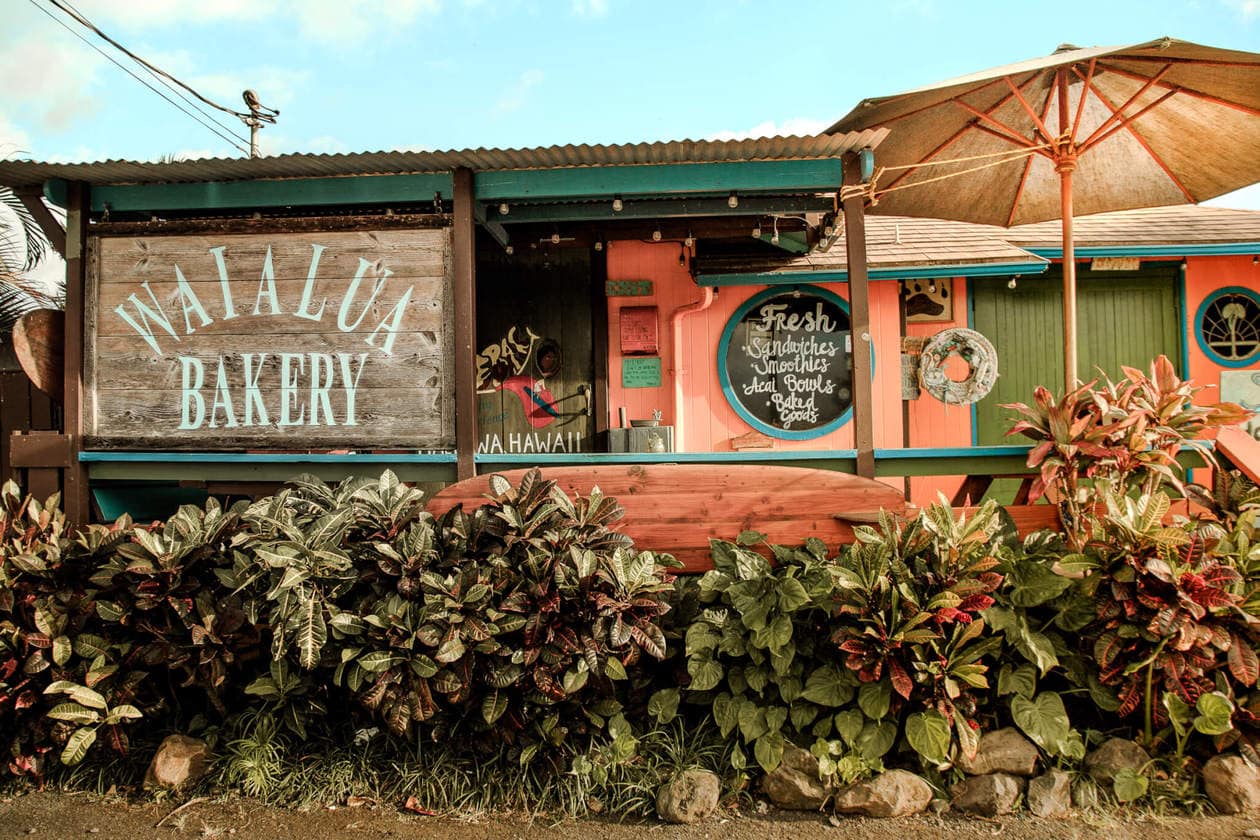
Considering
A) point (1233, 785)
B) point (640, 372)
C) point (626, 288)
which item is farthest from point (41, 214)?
point (1233, 785)

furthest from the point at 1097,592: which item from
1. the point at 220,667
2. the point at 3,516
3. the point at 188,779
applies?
the point at 3,516

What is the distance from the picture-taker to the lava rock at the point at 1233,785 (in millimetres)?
3369

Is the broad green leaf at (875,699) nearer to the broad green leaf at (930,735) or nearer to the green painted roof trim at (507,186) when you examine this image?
the broad green leaf at (930,735)

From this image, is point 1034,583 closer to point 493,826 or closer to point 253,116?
point 493,826

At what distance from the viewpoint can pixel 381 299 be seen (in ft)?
16.1

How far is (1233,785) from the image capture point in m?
3.38

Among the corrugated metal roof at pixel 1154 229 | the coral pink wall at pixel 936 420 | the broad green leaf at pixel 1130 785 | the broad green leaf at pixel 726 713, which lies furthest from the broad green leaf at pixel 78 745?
the corrugated metal roof at pixel 1154 229

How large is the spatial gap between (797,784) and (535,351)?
4751mm

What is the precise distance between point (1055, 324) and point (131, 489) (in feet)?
27.1

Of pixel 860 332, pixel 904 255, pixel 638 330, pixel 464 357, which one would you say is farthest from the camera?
pixel 904 255

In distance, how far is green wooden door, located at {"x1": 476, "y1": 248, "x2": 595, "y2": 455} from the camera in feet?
24.0

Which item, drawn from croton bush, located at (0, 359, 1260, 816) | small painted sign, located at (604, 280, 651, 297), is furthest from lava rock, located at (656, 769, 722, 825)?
small painted sign, located at (604, 280, 651, 297)

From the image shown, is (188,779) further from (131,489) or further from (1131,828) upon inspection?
(1131,828)

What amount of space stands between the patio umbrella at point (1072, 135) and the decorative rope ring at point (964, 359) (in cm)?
61
